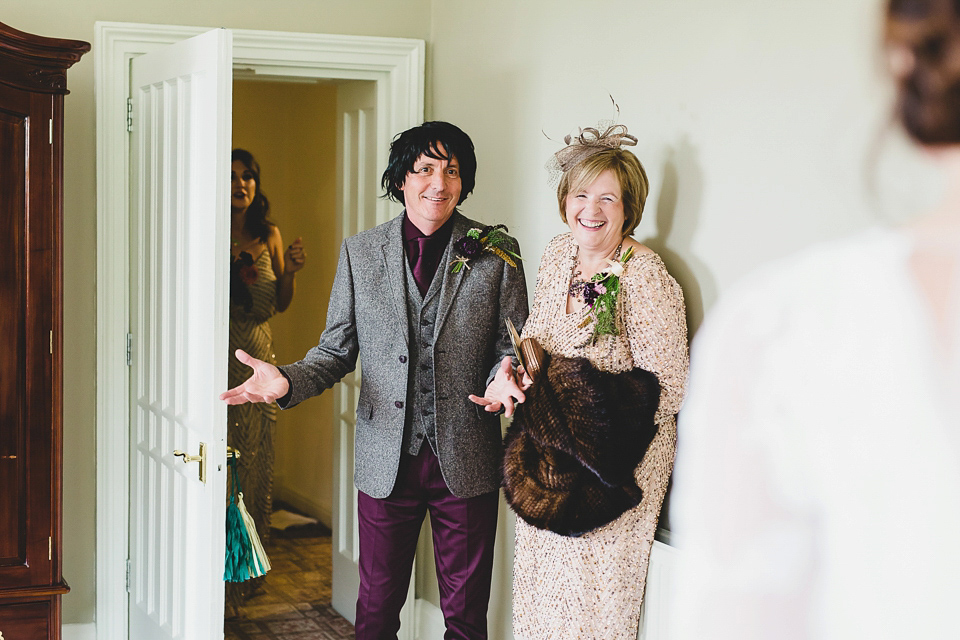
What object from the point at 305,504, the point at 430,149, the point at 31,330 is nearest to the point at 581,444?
the point at 430,149

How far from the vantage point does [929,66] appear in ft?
2.00

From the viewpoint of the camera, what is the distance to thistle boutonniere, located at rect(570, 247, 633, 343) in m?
1.94

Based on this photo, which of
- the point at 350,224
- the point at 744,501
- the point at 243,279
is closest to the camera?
the point at 744,501

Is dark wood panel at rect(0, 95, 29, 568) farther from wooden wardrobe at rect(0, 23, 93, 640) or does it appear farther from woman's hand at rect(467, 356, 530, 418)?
woman's hand at rect(467, 356, 530, 418)

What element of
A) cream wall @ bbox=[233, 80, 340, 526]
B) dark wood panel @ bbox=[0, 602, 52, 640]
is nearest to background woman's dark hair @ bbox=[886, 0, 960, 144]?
dark wood panel @ bbox=[0, 602, 52, 640]

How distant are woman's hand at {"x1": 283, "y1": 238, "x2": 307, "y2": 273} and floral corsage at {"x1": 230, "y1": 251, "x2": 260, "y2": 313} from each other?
0.20m

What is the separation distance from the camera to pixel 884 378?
68 centimetres

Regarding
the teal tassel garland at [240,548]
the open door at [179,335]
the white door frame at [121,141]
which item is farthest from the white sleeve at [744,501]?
the white door frame at [121,141]

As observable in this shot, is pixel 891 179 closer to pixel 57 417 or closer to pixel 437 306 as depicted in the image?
pixel 437 306

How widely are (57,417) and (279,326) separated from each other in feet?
8.75

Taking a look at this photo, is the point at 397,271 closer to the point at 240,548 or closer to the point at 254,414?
the point at 240,548

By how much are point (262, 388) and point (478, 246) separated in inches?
25.7

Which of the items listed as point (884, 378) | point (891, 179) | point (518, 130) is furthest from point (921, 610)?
point (518, 130)

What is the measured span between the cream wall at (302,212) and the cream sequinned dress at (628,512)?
9.53 ft
